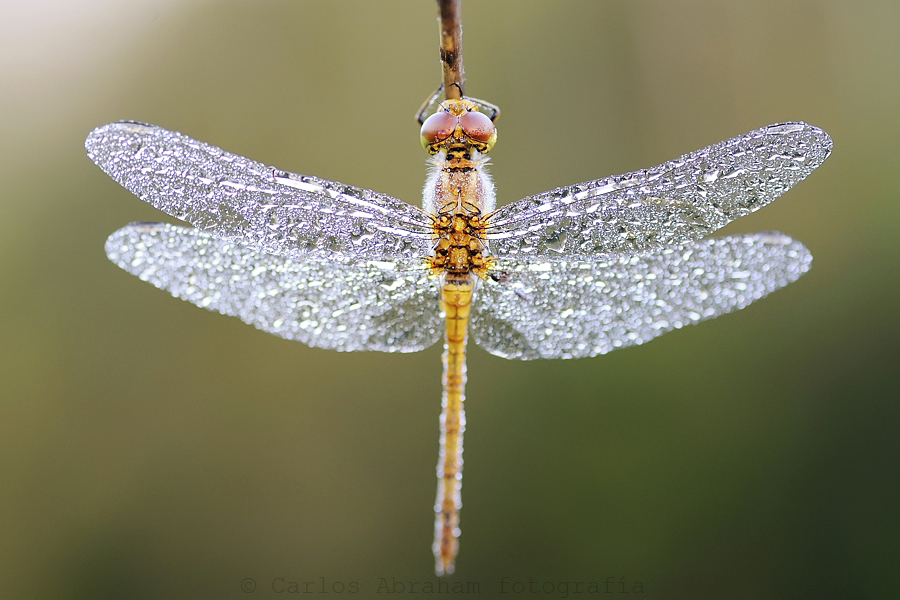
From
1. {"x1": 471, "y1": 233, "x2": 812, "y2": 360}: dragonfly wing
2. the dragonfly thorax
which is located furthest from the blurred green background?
the dragonfly thorax

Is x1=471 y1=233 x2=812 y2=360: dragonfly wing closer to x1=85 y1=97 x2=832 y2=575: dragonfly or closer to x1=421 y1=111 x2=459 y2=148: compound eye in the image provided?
x1=85 y1=97 x2=832 y2=575: dragonfly

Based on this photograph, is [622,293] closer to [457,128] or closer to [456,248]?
[456,248]

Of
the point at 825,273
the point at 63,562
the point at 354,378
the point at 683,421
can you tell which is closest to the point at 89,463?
the point at 63,562

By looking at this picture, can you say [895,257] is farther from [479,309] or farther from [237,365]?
[237,365]

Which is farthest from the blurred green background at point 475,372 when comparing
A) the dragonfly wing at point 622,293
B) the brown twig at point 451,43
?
the brown twig at point 451,43

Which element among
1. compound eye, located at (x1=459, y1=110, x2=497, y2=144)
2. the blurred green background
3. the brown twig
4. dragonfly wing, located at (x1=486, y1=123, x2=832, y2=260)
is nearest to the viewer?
the brown twig

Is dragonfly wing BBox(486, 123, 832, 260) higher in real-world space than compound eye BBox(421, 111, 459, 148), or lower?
lower
